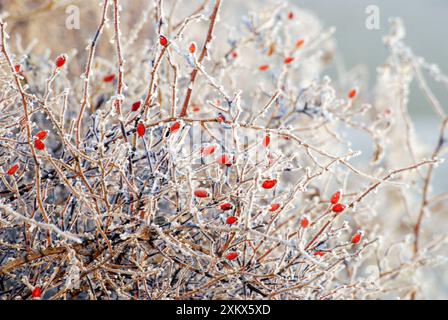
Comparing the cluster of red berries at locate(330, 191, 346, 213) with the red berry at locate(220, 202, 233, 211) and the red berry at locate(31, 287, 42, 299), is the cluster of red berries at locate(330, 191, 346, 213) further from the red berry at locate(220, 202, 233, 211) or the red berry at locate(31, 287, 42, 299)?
the red berry at locate(31, 287, 42, 299)

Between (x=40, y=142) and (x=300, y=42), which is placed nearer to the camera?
(x=40, y=142)

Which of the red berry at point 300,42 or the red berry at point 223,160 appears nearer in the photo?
the red berry at point 223,160

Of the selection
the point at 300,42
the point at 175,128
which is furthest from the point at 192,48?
the point at 300,42

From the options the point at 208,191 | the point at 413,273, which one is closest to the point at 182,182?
the point at 208,191

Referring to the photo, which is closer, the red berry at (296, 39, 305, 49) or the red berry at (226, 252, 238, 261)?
the red berry at (226, 252, 238, 261)

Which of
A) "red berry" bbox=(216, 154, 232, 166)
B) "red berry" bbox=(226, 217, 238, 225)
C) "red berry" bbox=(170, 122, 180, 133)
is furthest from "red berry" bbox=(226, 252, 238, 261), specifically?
"red berry" bbox=(170, 122, 180, 133)

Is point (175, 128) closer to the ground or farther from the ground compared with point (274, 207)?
farther from the ground

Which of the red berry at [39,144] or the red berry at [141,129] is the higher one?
the red berry at [141,129]

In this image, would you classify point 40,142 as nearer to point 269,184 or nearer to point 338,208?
point 269,184

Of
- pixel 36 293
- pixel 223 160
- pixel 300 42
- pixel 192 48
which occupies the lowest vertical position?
pixel 36 293

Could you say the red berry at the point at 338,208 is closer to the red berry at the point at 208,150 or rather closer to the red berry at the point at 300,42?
the red berry at the point at 208,150

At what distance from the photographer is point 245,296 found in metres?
1.35

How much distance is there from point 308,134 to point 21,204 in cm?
122

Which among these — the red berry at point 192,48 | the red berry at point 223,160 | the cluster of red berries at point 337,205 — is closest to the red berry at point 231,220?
the red berry at point 223,160
